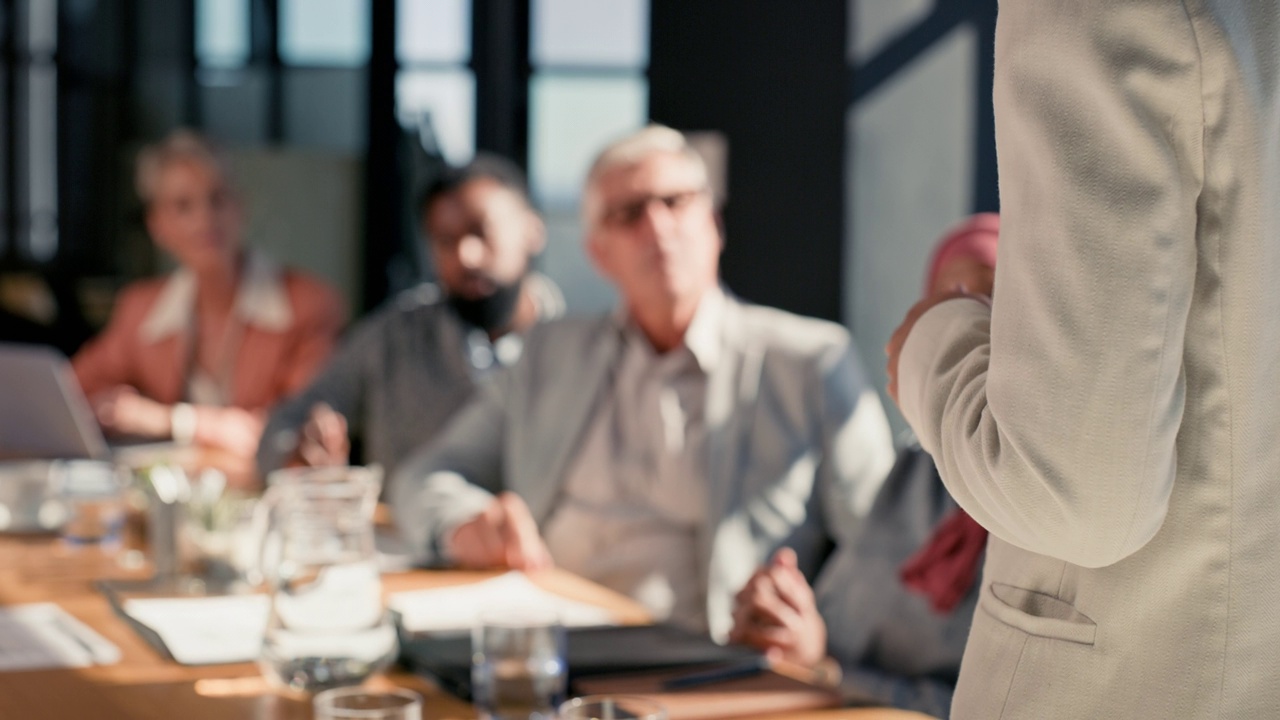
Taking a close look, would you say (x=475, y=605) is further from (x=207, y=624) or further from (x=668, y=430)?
(x=668, y=430)

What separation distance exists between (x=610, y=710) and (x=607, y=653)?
1.48 feet

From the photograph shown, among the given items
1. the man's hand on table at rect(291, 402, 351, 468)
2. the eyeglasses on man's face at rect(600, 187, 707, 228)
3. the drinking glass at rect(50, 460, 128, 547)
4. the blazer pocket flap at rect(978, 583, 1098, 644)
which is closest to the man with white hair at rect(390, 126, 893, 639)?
the eyeglasses on man's face at rect(600, 187, 707, 228)

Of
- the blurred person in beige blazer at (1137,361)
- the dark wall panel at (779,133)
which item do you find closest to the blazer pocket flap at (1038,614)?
the blurred person in beige blazer at (1137,361)

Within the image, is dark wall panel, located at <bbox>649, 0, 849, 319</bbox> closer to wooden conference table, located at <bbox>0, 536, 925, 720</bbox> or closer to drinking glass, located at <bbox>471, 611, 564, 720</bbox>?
wooden conference table, located at <bbox>0, 536, 925, 720</bbox>

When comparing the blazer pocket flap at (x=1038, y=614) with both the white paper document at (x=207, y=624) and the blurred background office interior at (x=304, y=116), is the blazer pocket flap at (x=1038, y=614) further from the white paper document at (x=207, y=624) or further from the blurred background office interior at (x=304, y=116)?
the blurred background office interior at (x=304, y=116)

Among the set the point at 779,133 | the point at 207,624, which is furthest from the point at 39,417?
the point at 779,133

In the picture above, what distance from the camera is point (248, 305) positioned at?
4.27 m

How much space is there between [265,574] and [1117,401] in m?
0.90

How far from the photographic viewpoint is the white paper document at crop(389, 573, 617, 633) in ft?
5.71

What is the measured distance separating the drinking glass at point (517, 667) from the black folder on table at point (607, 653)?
0.12 meters

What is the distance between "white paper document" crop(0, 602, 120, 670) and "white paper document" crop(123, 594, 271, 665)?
67mm

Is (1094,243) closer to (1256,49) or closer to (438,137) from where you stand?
(1256,49)

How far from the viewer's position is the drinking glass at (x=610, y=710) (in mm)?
1041

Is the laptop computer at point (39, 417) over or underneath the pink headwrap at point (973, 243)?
underneath
